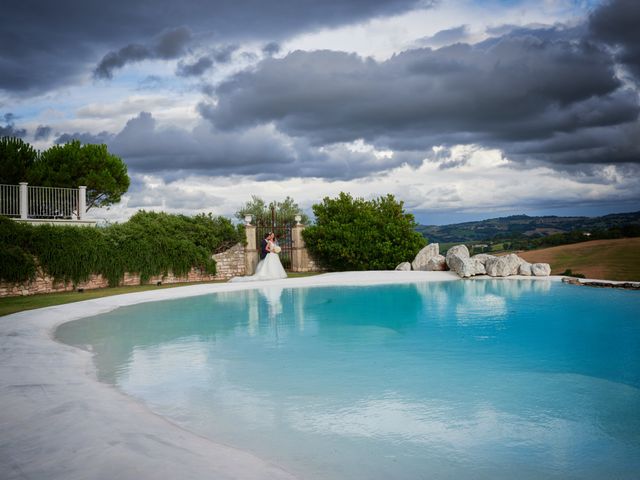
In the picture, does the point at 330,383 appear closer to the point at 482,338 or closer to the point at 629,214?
the point at 482,338

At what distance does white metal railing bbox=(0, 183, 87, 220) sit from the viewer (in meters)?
21.5

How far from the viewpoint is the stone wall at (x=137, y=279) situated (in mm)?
17228

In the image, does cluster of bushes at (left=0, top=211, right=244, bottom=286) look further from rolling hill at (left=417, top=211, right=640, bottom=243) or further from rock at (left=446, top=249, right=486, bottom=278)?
rolling hill at (left=417, top=211, right=640, bottom=243)

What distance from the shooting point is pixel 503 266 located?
2166cm

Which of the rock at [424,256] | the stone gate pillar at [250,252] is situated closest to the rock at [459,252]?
the rock at [424,256]

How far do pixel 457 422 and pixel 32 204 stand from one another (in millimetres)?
22354

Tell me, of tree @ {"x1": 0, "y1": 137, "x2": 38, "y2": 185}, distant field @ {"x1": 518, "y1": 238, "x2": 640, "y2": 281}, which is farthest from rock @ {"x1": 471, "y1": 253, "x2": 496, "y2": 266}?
tree @ {"x1": 0, "y1": 137, "x2": 38, "y2": 185}

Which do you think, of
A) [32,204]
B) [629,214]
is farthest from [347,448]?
[629,214]

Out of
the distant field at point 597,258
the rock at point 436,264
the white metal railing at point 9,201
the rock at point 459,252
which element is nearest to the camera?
the distant field at point 597,258

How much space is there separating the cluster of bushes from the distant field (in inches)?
608

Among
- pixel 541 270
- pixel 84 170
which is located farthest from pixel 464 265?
pixel 84 170

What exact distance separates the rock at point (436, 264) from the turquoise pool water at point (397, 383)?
976 centimetres

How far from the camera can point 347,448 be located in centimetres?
467

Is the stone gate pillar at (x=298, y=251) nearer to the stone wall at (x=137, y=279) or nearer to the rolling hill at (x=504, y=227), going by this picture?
the stone wall at (x=137, y=279)
